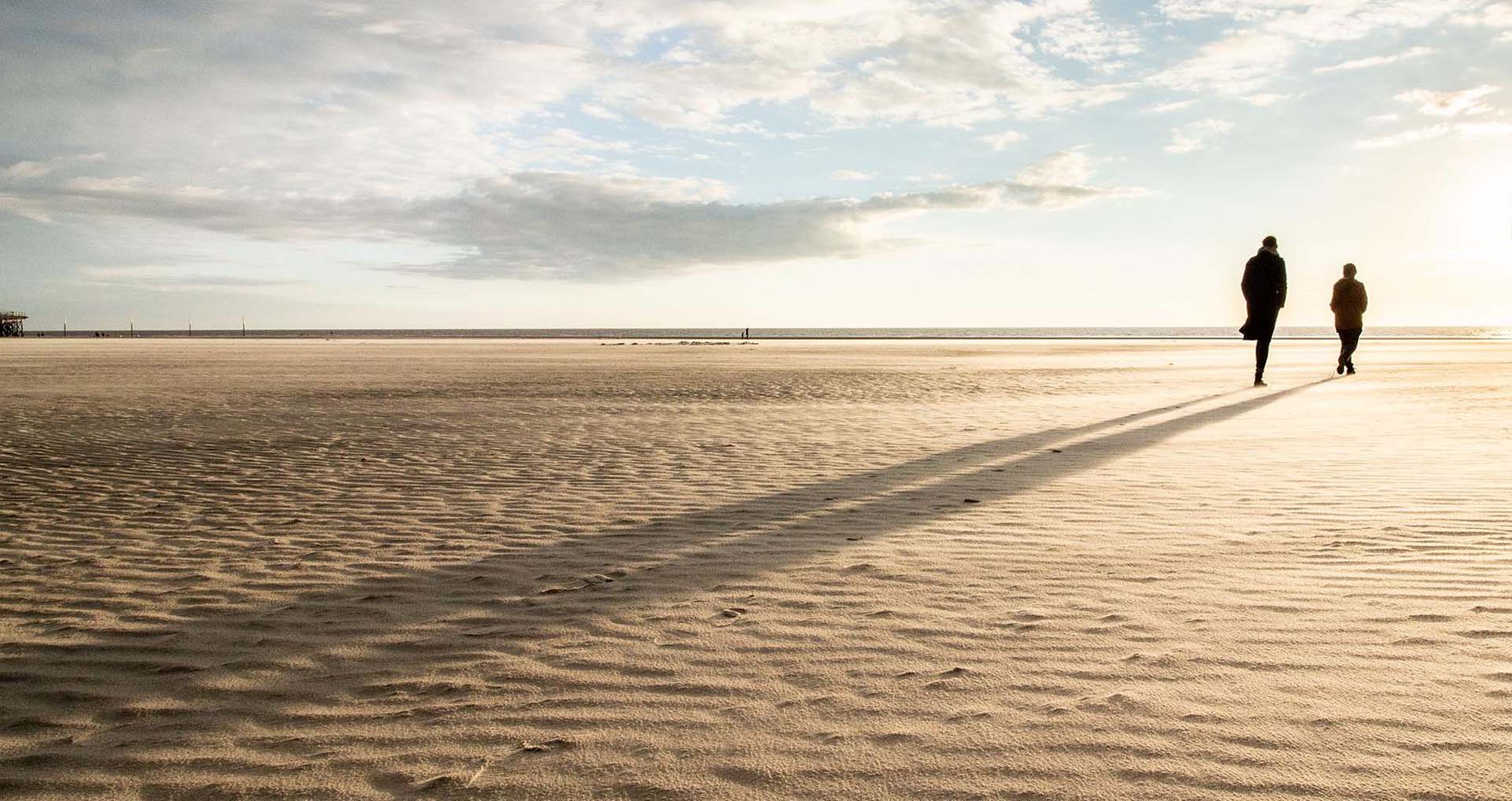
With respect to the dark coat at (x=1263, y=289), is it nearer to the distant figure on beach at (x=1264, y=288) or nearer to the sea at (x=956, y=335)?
the distant figure on beach at (x=1264, y=288)

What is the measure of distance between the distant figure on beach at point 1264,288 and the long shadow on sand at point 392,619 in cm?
1054

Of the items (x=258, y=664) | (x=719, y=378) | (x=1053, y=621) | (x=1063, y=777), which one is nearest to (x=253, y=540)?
(x=258, y=664)

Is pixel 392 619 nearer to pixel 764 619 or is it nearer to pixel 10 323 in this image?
pixel 764 619

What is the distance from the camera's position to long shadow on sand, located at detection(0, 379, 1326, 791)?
328cm

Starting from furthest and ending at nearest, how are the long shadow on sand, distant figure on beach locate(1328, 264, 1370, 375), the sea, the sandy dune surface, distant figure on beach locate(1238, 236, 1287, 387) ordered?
the sea < distant figure on beach locate(1328, 264, 1370, 375) < distant figure on beach locate(1238, 236, 1287, 387) < the long shadow on sand < the sandy dune surface

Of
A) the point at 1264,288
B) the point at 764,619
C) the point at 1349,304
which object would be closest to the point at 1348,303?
the point at 1349,304

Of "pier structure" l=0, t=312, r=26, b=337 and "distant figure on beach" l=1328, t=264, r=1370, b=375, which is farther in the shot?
"pier structure" l=0, t=312, r=26, b=337

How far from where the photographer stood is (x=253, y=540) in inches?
229

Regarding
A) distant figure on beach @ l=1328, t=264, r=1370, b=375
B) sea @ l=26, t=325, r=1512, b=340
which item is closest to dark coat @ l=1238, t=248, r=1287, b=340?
distant figure on beach @ l=1328, t=264, r=1370, b=375

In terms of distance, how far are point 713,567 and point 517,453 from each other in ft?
16.5

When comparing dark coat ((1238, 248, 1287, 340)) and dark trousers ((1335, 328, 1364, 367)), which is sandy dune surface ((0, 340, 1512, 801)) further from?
dark trousers ((1335, 328, 1364, 367))

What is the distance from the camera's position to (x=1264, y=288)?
15742 mm

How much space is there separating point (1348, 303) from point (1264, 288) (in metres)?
4.15

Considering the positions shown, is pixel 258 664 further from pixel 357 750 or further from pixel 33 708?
pixel 357 750
